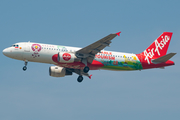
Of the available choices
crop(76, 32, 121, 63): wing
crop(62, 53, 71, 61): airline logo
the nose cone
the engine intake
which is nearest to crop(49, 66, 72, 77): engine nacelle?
A: the engine intake

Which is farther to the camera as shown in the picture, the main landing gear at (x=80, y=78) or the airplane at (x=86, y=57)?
the main landing gear at (x=80, y=78)

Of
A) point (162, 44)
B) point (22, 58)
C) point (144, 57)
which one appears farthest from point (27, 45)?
point (162, 44)

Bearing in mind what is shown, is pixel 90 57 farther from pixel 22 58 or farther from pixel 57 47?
pixel 22 58

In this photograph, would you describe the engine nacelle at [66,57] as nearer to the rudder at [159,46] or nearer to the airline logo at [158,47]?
the airline logo at [158,47]

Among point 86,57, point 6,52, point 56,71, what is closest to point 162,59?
point 86,57

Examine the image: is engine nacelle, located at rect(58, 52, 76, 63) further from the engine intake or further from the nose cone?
the nose cone

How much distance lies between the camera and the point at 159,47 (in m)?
54.8

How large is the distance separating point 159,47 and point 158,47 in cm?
17

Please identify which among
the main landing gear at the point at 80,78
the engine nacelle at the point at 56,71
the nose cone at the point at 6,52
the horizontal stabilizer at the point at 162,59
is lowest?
the main landing gear at the point at 80,78

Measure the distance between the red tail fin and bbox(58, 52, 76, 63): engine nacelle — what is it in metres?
12.2

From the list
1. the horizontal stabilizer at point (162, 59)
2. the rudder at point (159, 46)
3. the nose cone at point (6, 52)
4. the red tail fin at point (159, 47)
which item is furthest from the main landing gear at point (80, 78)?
the nose cone at point (6, 52)

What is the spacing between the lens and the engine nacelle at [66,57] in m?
47.1

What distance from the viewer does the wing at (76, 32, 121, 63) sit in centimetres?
4574

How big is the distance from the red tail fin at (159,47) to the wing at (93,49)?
9.05m
